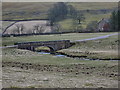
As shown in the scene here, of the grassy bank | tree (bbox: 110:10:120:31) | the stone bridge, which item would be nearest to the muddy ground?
the grassy bank

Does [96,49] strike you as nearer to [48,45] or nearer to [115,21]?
[48,45]

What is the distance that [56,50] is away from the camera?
3752 inches

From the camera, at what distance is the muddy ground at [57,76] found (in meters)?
40.3

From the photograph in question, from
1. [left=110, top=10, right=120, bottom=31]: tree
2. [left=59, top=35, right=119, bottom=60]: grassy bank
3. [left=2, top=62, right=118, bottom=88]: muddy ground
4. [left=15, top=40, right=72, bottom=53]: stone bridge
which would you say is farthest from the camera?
[left=110, top=10, right=120, bottom=31]: tree

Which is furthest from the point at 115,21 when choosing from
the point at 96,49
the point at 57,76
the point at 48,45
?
the point at 57,76

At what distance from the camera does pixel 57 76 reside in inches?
1852

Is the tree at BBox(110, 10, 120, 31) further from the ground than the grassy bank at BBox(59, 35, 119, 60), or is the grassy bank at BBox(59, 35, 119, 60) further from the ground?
the tree at BBox(110, 10, 120, 31)

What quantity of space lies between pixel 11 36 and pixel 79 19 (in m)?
73.2

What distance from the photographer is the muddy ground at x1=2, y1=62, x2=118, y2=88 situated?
4028 cm

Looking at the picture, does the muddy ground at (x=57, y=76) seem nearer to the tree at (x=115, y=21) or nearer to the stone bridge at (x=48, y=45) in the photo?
the stone bridge at (x=48, y=45)

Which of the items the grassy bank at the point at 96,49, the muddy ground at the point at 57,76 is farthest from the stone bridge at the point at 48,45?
the muddy ground at the point at 57,76

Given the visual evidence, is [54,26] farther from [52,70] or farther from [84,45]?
[52,70]

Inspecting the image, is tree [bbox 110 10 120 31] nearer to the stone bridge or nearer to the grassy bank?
the grassy bank

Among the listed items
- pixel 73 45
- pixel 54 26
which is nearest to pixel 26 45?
pixel 73 45
